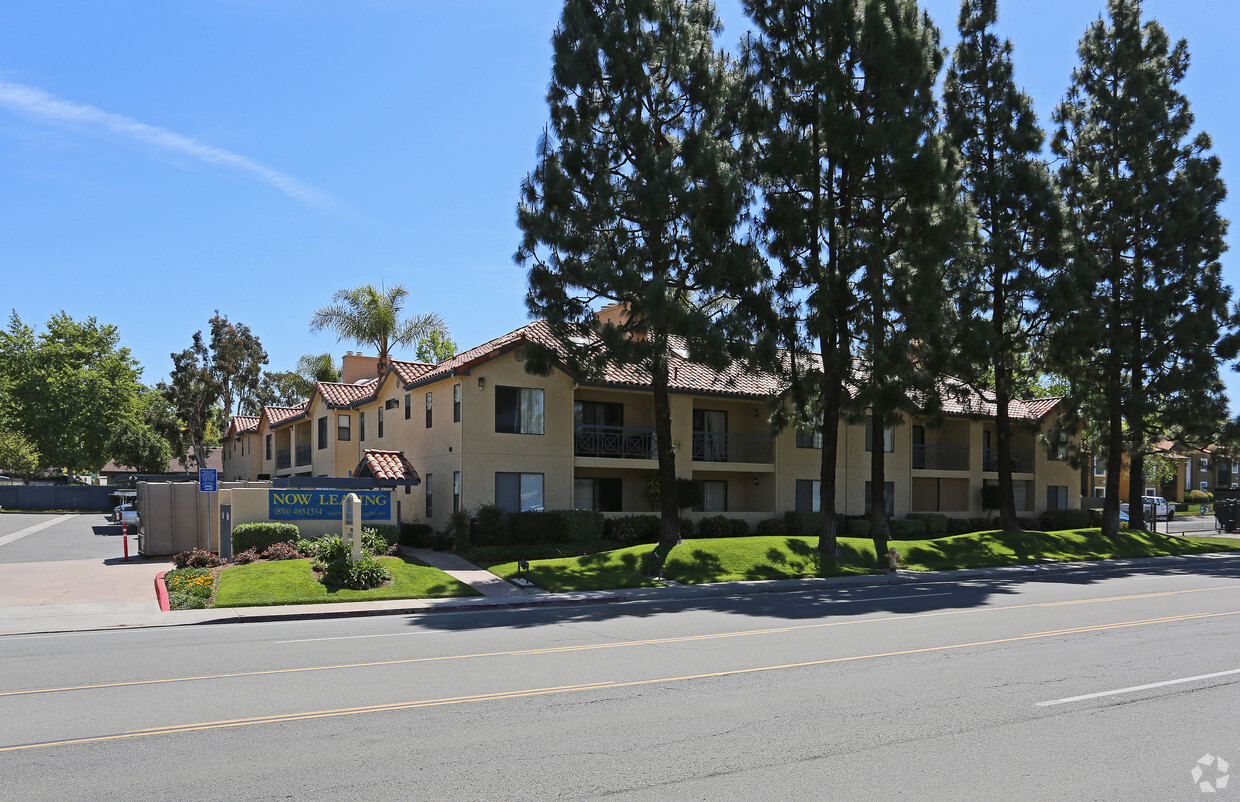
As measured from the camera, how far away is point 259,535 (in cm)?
2442

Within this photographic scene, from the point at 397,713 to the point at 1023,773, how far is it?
17.7ft

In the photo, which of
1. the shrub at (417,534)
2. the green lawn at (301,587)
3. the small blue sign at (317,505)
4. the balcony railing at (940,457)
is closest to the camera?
the green lawn at (301,587)

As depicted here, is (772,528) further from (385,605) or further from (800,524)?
(385,605)

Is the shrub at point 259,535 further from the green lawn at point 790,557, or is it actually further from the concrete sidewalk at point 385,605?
the green lawn at point 790,557

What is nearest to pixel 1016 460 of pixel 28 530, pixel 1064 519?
pixel 1064 519

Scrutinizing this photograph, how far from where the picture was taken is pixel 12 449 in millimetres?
69500

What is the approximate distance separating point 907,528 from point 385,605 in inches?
982

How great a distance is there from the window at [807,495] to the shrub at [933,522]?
14.7ft

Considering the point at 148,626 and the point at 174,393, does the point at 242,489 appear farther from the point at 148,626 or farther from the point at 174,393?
the point at 174,393

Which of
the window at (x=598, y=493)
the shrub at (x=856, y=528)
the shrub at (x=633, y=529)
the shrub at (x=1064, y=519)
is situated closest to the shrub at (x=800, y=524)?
the shrub at (x=856, y=528)

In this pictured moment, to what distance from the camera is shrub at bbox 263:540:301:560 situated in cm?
2368

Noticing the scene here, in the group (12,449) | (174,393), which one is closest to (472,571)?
(174,393)

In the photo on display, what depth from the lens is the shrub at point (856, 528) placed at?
35.8 meters

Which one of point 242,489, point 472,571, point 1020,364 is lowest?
point 472,571
